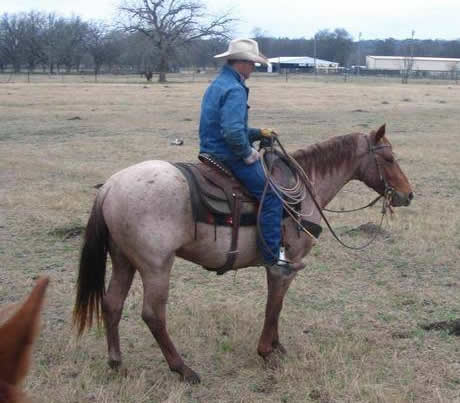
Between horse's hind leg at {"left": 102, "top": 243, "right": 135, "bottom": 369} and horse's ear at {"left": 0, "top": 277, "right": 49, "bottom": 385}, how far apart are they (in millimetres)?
3300

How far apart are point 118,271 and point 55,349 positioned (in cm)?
83

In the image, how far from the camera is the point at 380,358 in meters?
4.60

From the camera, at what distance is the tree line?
201ft

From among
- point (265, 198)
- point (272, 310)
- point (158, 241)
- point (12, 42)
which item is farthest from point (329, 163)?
point (12, 42)

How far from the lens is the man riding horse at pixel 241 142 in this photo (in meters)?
4.15

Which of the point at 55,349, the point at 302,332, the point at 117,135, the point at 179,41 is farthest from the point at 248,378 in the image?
the point at 179,41

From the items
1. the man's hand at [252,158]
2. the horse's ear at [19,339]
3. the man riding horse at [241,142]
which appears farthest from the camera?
the man's hand at [252,158]

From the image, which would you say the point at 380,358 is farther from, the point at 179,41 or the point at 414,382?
the point at 179,41

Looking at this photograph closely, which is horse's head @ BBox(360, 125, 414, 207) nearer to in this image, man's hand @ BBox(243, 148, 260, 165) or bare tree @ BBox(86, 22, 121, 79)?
man's hand @ BBox(243, 148, 260, 165)

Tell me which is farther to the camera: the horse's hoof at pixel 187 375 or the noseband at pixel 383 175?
the noseband at pixel 383 175

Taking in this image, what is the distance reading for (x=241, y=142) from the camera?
13.5 feet

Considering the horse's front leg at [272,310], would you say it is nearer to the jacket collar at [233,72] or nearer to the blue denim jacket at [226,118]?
the blue denim jacket at [226,118]

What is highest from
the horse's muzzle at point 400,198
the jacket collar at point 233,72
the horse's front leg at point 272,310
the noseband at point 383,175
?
the jacket collar at point 233,72

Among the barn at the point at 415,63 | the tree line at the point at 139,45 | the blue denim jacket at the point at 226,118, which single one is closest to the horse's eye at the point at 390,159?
the blue denim jacket at the point at 226,118
